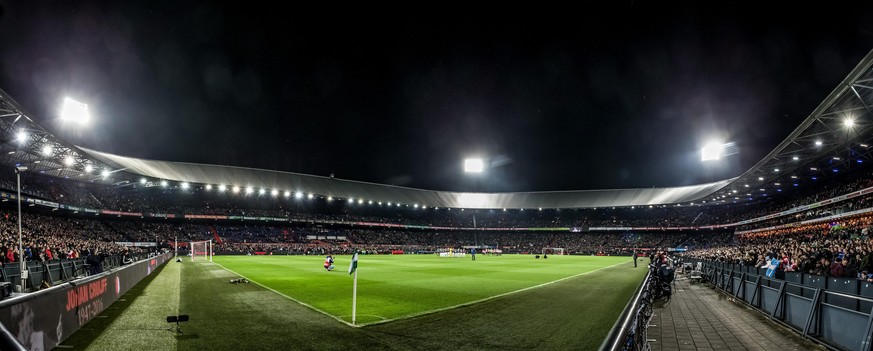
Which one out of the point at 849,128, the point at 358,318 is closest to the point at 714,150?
the point at 849,128

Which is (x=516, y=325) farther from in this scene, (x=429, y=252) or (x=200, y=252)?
(x=429, y=252)

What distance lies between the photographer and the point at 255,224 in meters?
81.3

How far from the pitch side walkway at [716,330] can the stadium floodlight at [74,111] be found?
4913cm

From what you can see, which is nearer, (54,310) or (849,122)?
(54,310)

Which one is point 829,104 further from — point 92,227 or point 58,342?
point 92,227

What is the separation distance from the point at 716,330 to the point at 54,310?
47.8 ft

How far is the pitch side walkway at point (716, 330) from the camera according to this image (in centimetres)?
919

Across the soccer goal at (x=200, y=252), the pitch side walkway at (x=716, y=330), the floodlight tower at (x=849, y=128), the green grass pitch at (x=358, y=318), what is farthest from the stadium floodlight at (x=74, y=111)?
the floodlight tower at (x=849, y=128)

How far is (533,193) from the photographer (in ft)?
330

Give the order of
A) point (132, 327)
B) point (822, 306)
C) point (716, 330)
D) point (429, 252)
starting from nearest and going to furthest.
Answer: point (822, 306) → point (716, 330) → point (132, 327) → point (429, 252)

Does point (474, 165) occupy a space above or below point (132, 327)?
above

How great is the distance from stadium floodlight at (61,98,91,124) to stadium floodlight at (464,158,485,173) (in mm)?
59213

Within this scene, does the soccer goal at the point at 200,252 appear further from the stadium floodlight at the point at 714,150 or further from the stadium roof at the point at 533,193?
the stadium floodlight at the point at 714,150

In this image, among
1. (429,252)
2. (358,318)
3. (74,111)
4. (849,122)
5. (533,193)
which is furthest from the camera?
(533,193)
